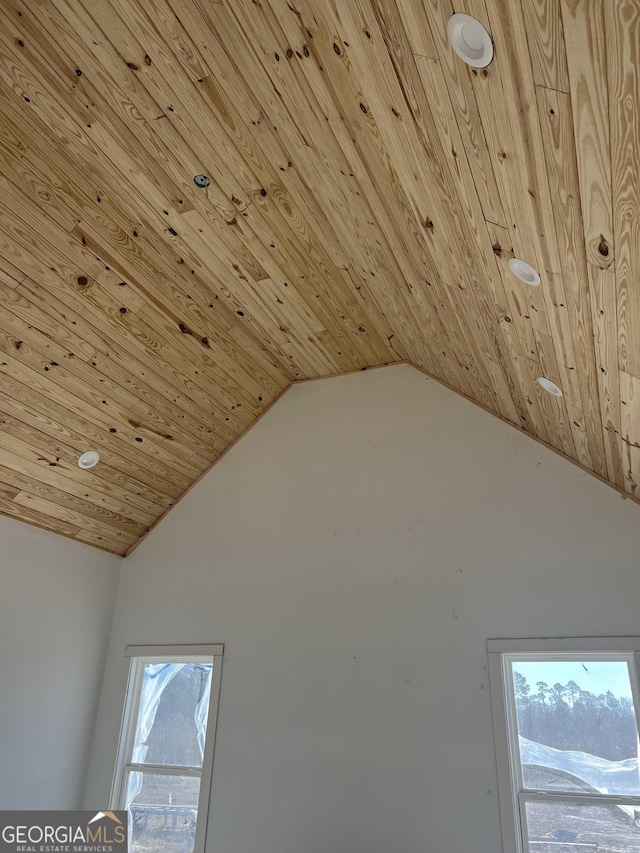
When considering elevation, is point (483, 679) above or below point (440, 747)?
above

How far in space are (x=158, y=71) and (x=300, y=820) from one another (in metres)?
3.79

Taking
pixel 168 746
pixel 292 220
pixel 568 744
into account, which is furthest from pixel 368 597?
pixel 292 220

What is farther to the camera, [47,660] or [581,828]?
[47,660]

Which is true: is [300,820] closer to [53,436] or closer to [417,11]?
[53,436]

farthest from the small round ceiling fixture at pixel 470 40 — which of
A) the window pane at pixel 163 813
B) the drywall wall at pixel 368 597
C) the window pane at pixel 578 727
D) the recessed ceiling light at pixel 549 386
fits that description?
the window pane at pixel 163 813

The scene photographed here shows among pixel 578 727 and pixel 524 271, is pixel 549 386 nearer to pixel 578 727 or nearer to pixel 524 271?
pixel 524 271

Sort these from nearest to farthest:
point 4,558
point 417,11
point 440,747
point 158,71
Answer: point 417,11 < point 158,71 < point 440,747 < point 4,558

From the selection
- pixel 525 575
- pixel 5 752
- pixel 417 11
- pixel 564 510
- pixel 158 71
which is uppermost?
pixel 158 71

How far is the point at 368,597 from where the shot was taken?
13.0 feet

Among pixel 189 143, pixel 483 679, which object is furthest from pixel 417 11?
pixel 483 679

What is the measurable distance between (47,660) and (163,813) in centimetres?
122

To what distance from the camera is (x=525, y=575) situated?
11.9 feet

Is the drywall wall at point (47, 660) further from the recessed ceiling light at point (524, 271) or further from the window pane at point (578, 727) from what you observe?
the recessed ceiling light at point (524, 271)

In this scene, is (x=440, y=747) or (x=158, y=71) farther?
(x=440, y=747)
